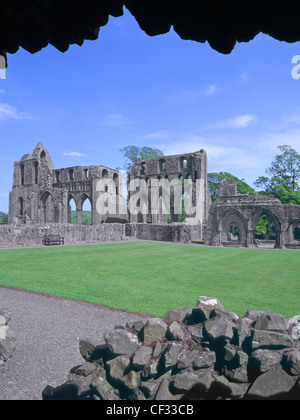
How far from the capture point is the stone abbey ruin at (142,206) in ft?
90.3

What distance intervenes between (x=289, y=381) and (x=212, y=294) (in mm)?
4682

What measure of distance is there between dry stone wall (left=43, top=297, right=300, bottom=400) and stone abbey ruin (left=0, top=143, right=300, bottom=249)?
2032 cm

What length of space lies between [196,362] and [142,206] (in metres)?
39.4

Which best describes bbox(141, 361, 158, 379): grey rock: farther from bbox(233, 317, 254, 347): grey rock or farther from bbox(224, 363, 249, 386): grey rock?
bbox(233, 317, 254, 347): grey rock

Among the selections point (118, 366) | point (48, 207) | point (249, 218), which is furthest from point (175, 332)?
point (48, 207)

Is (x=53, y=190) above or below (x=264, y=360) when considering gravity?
above

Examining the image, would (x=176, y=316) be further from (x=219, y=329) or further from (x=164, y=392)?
(x=164, y=392)

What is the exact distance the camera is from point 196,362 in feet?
9.94

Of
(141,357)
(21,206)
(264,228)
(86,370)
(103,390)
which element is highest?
(21,206)

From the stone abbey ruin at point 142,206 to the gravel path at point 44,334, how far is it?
54.1 ft

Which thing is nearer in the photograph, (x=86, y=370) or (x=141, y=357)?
(x=141, y=357)

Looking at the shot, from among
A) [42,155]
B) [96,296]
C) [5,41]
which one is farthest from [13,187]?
[5,41]

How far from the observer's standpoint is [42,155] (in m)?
46.6
